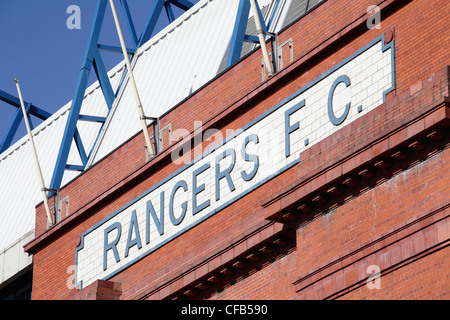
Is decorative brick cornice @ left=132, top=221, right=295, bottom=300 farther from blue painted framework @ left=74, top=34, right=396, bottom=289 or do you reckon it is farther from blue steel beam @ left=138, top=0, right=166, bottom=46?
blue steel beam @ left=138, top=0, right=166, bottom=46

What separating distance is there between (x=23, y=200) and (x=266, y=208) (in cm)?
2111

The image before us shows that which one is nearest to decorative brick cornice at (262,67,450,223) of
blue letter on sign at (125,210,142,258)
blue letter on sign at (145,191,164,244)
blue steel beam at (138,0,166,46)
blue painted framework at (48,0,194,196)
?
blue letter on sign at (145,191,164,244)

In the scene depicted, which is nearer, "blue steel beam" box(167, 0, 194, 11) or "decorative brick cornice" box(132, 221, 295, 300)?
"decorative brick cornice" box(132, 221, 295, 300)

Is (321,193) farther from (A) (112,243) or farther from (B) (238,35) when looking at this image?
(B) (238,35)

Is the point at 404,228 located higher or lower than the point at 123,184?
lower

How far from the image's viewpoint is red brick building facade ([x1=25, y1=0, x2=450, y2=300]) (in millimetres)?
22016

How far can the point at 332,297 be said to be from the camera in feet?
75.9

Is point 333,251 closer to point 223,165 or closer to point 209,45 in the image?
point 223,165

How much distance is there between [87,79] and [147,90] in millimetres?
2384

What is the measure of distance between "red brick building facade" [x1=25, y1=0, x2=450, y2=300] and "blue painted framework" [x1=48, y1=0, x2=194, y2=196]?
17.3ft

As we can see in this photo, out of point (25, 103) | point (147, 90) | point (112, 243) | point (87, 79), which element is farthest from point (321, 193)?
point (25, 103)

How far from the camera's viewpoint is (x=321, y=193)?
2409 cm

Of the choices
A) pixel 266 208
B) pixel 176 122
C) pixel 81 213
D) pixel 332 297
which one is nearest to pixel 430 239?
pixel 332 297

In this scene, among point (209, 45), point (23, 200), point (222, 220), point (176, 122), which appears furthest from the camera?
point (23, 200)
